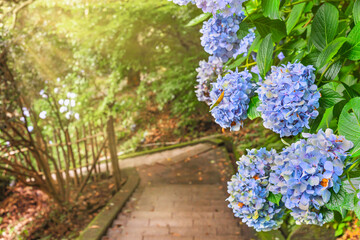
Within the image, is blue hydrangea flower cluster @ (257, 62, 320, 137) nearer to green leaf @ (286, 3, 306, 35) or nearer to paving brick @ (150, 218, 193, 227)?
green leaf @ (286, 3, 306, 35)

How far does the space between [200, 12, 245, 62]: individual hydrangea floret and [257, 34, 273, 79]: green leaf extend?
8.7 inches

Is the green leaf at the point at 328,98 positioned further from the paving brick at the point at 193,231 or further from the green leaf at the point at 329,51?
the paving brick at the point at 193,231

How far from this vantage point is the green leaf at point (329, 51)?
31.7 inches

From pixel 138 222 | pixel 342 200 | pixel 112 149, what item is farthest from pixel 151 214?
pixel 342 200

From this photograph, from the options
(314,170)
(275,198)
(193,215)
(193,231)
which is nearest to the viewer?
(314,170)

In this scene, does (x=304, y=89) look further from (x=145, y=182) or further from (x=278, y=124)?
(x=145, y=182)

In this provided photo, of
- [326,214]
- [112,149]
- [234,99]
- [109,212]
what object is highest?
[234,99]

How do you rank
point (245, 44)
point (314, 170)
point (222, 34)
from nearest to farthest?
point (314, 170), point (222, 34), point (245, 44)

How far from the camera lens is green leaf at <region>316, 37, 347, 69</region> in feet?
2.65

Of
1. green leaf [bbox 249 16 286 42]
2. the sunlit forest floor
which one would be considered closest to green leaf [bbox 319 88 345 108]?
green leaf [bbox 249 16 286 42]

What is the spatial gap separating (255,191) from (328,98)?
0.33m

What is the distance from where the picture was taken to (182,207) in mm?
4191

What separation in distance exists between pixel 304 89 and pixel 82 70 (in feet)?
24.5

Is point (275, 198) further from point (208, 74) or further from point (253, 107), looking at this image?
point (208, 74)
